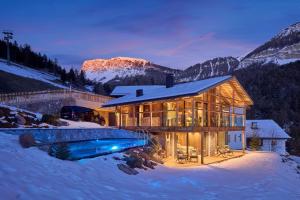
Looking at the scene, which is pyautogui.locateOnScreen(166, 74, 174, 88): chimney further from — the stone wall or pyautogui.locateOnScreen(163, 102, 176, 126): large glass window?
the stone wall

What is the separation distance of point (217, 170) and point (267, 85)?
299ft

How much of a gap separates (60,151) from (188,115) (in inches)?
557

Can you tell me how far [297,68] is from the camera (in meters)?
122

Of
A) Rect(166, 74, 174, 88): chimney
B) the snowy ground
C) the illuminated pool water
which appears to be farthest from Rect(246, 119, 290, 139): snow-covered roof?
the illuminated pool water

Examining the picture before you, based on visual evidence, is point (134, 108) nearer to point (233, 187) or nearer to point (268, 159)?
point (268, 159)

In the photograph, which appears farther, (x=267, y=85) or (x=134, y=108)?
(x=267, y=85)

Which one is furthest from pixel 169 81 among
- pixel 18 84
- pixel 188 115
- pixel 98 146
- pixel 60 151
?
pixel 18 84

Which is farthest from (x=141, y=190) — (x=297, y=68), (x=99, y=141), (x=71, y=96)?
(x=297, y=68)

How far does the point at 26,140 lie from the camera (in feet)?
42.5

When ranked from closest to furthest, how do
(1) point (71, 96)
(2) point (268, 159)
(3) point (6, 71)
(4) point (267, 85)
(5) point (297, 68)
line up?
1. (2) point (268, 159)
2. (1) point (71, 96)
3. (3) point (6, 71)
4. (4) point (267, 85)
5. (5) point (297, 68)

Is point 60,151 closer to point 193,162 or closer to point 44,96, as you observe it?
point 193,162

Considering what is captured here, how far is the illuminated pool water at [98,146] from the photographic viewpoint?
14656mm

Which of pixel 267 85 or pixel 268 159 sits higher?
pixel 267 85

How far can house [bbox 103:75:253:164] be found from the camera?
23.0 m
